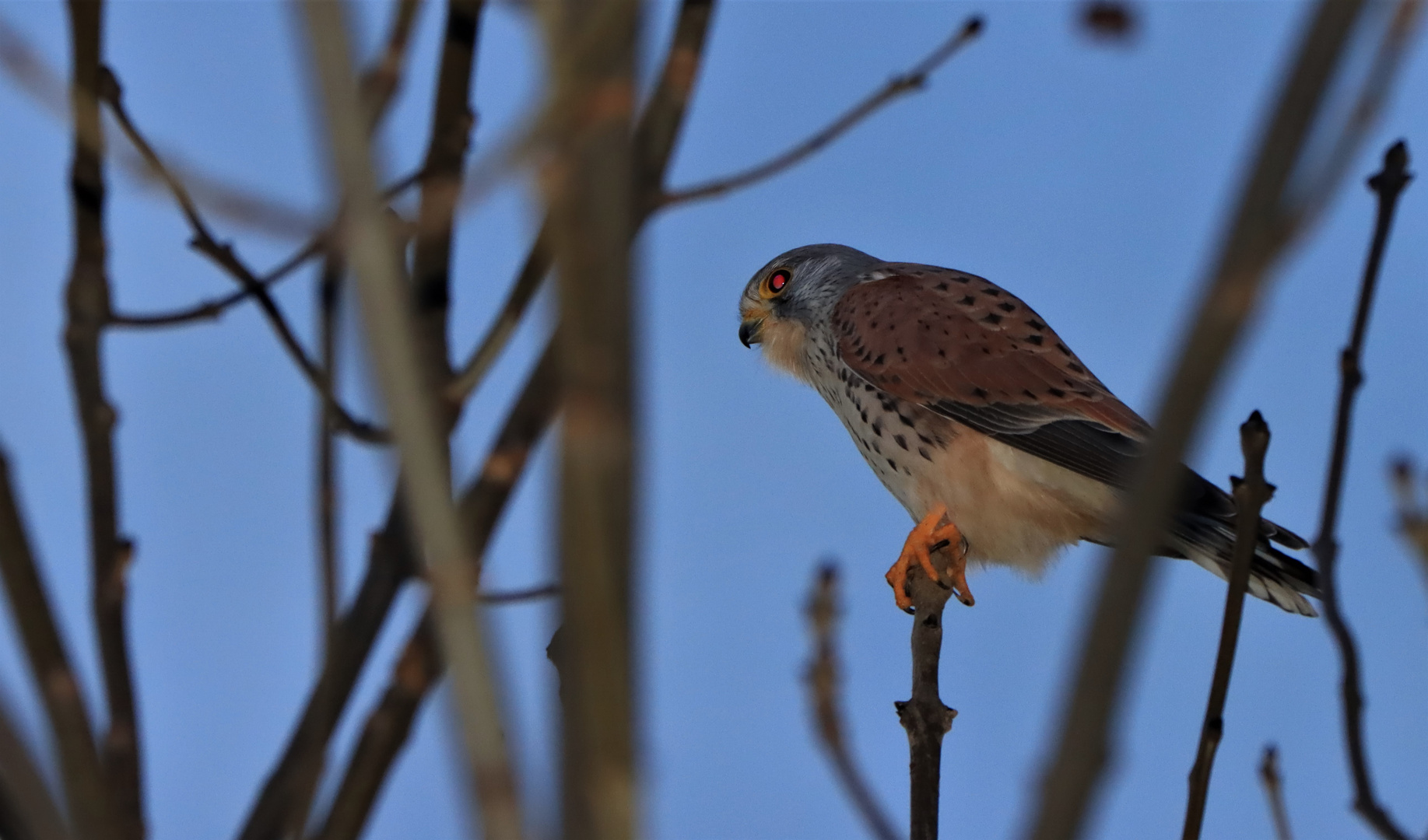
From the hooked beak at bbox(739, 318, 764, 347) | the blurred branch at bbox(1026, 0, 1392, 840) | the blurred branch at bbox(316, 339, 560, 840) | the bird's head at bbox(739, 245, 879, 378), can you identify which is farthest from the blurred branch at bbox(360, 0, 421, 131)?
the hooked beak at bbox(739, 318, 764, 347)

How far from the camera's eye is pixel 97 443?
1.96 meters

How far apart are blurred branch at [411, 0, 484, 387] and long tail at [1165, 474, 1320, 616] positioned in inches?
96.3

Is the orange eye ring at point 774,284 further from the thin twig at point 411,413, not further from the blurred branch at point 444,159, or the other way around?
the thin twig at point 411,413

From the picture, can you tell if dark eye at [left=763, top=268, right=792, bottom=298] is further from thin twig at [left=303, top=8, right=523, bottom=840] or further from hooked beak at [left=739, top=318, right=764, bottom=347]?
thin twig at [left=303, top=8, right=523, bottom=840]

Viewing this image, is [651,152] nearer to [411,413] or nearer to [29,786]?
[411,413]

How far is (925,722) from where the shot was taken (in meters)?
2.90

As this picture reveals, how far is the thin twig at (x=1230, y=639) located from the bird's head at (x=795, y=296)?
136 inches

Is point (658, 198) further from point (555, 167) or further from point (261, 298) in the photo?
point (555, 167)

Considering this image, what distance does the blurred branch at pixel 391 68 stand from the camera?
1.91 meters

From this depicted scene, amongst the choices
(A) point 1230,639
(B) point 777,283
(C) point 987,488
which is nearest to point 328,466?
(A) point 1230,639

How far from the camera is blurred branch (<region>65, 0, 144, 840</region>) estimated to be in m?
1.92

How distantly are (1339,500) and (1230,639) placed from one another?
234 mm

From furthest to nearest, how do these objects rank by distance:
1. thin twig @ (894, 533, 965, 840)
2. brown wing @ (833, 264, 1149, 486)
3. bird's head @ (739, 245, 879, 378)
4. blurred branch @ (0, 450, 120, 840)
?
bird's head @ (739, 245, 879, 378)
brown wing @ (833, 264, 1149, 486)
thin twig @ (894, 533, 965, 840)
blurred branch @ (0, 450, 120, 840)

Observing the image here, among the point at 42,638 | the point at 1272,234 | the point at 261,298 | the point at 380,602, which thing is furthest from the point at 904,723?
the point at 1272,234
